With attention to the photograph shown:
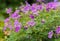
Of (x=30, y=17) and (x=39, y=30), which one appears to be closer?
(x=39, y=30)

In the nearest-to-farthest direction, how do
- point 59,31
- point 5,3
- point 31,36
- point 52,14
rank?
point 59,31 < point 31,36 < point 52,14 < point 5,3

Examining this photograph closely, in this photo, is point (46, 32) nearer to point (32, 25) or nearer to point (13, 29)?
point (32, 25)

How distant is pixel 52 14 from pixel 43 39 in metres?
0.34

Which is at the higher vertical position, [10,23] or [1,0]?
[10,23]

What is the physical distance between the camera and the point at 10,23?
2.71 metres

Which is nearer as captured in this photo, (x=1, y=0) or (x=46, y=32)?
(x=46, y=32)

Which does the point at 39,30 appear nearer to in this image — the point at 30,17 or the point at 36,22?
the point at 36,22

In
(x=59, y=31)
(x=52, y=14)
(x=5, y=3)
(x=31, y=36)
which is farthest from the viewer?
(x=5, y=3)

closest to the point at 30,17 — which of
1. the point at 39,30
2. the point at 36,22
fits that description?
the point at 36,22

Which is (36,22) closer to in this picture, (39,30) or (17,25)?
(39,30)

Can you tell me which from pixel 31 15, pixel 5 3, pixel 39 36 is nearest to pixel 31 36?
pixel 39 36

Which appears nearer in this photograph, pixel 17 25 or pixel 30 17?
pixel 17 25

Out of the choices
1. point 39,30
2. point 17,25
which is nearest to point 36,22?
point 39,30

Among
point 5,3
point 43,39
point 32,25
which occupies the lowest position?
point 5,3
